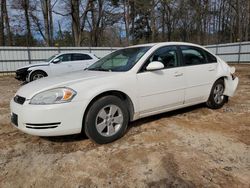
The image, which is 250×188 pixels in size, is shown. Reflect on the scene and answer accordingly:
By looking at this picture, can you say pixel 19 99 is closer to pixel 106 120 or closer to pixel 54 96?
pixel 54 96

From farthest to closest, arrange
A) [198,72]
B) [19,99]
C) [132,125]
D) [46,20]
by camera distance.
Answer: [46,20], [198,72], [132,125], [19,99]

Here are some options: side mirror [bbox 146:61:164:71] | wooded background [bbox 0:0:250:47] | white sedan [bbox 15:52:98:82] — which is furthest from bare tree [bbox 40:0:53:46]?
side mirror [bbox 146:61:164:71]

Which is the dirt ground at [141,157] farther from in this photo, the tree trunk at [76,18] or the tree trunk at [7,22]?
the tree trunk at [7,22]

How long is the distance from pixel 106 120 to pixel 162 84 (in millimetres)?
1161

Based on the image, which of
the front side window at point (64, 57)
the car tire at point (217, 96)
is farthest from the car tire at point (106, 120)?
the front side window at point (64, 57)

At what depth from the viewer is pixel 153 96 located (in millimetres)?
3604

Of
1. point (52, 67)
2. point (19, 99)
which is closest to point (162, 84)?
point (19, 99)

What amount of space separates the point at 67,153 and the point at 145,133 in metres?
1.29

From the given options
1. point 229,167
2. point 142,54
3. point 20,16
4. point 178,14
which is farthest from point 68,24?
point 229,167

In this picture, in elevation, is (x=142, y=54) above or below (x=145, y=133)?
above

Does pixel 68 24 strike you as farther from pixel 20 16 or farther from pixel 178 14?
pixel 178 14

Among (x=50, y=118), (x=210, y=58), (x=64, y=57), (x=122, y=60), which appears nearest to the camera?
(x=50, y=118)

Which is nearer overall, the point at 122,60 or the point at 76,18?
the point at 122,60

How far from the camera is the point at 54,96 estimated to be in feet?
9.46
